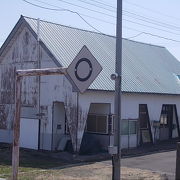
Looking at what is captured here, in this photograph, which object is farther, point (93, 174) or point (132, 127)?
point (132, 127)

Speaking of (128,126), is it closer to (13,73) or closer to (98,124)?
(98,124)

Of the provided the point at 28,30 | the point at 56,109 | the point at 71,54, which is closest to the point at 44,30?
the point at 28,30

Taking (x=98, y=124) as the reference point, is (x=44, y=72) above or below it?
above

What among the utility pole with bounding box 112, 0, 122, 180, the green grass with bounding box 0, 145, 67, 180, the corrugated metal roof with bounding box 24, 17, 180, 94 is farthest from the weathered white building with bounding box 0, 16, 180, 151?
the utility pole with bounding box 112, 0, 122, 180

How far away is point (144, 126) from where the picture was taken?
92.6 ft

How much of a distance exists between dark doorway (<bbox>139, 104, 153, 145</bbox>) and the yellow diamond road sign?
737 inches

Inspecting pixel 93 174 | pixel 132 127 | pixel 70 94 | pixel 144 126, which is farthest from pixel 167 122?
pixel 93 174

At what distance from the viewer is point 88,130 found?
25750 millimetres

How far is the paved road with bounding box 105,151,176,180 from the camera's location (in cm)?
1822

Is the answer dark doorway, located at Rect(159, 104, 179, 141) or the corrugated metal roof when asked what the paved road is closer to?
the corrugated metal roof

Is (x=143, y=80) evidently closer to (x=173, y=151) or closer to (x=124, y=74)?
(x=124, y=74)

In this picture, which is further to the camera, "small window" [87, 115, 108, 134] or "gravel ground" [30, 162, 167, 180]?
"small window" [87, 115, 108, 134]

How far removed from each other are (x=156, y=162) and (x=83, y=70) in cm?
1249

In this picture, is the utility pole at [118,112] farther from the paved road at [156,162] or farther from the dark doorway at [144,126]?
the dark doorway at [144,126]
